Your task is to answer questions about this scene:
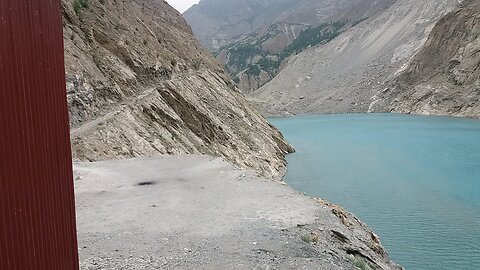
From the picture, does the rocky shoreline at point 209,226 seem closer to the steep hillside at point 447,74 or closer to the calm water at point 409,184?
the calm water at point 409,184

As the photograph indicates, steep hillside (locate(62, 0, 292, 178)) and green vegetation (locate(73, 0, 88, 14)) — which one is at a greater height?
green vegetation (locate(73, 0, 88, 14))

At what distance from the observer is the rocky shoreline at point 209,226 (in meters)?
8.92

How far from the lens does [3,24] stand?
430cm

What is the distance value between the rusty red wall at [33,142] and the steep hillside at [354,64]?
99941mm

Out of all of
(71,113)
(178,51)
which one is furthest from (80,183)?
(178,51)

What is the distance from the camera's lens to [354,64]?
4867 inches

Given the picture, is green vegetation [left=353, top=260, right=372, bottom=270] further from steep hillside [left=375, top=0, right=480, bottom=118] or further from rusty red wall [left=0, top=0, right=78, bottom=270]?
steep hillside [left=375, top=0, right=480, bottom=118]

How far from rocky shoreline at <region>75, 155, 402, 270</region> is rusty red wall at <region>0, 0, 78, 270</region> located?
3.14 meters

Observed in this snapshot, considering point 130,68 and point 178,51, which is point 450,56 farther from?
point 130,68

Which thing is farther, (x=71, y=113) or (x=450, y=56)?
(x=450, y=56)

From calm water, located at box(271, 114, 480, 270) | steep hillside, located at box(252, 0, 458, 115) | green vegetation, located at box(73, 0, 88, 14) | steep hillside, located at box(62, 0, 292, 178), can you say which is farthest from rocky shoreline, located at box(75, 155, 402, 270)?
steep hillside, located at box(252, 0, 458, 115)

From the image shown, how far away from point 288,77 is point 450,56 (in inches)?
2447

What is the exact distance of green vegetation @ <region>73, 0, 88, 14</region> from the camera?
3083 cm

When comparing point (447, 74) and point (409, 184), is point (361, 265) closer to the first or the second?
point (409, 184)
